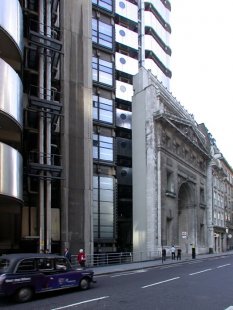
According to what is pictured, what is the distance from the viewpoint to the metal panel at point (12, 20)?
74.9 ft

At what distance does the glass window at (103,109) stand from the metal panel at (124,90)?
5672mm

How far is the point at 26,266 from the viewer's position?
609 inches

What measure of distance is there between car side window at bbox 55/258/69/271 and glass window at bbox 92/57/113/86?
3321 centimetres

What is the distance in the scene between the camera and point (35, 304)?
1416cm

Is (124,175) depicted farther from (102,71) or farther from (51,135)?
(51,135)

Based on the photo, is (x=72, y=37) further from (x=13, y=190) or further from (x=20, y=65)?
(x=13, y=190)

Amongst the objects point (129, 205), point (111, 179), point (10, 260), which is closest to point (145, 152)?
point (111, 179)

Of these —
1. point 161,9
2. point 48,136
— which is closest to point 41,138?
point 48,136

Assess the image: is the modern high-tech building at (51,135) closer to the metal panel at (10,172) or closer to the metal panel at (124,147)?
the metal panel at (10,172)

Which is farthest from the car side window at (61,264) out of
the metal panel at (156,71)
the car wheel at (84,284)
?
the metal panel at (156,71)

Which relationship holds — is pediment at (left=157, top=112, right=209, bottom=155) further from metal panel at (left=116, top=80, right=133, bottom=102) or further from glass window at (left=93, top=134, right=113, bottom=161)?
metal panel at (left=116, top=80, right=133, bottom=102)

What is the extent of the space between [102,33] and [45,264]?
38103 millimetres

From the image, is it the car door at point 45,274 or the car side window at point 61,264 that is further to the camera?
the car side window at point 61,264

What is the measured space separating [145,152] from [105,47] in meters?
12.3
